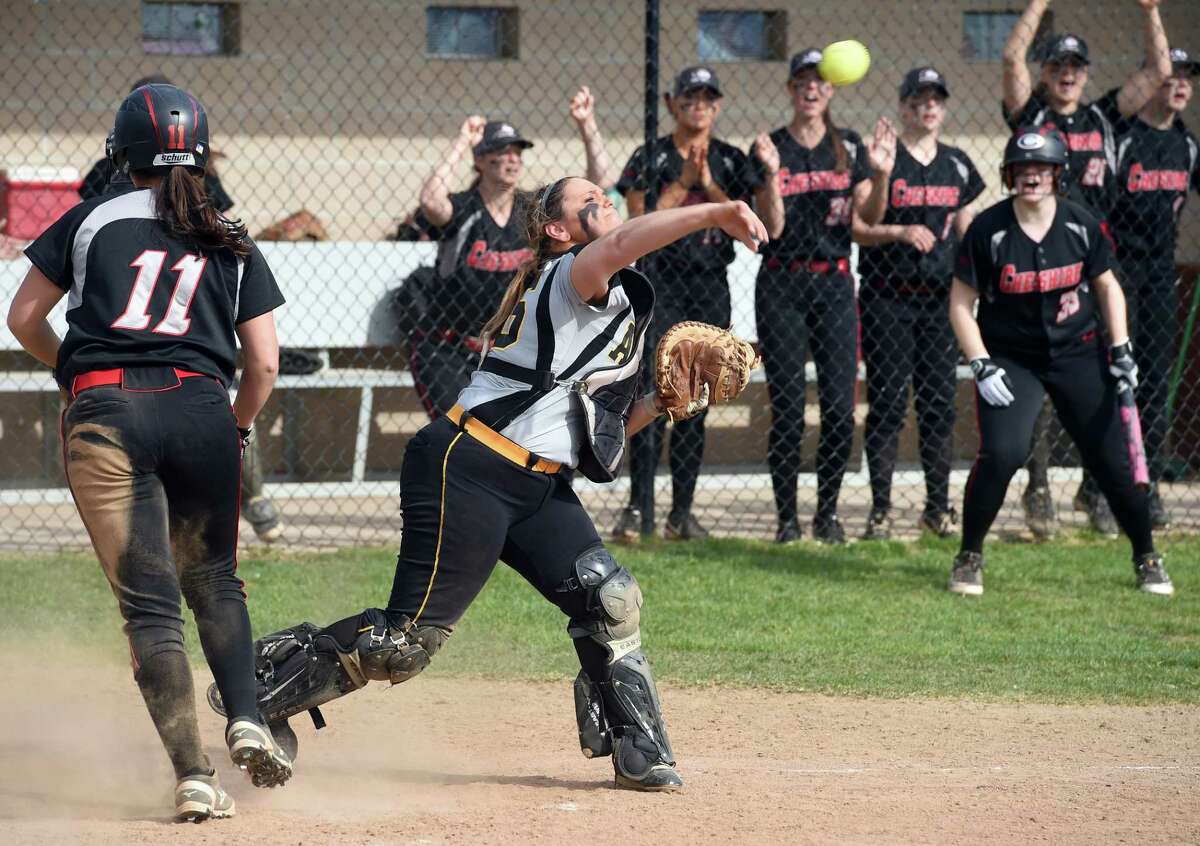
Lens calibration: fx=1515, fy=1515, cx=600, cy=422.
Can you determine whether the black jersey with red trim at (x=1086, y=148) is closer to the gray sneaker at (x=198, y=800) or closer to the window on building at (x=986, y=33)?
the window on building at (x=986, y=33)

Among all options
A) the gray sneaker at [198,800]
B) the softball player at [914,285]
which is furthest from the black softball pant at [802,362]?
the gray sneaker at [198,800]

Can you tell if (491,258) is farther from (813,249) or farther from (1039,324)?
(1039,324)

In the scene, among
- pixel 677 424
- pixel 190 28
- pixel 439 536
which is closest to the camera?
pixel 439 536

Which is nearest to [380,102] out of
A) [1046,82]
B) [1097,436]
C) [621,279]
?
[1046,82]

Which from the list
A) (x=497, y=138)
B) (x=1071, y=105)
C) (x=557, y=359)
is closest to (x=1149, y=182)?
(x=1071, y=105)

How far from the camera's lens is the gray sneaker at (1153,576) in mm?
6977

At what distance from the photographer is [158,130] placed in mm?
3742

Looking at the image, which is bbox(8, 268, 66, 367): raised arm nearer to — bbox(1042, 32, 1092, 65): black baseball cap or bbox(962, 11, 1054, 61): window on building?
bbox(1042, 32, 1092, 65): black baseball cap

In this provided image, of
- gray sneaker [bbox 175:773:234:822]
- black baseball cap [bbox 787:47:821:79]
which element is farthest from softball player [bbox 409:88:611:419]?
gray sneaker [bbox 175:773:234:822]

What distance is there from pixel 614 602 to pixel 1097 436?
141 inches

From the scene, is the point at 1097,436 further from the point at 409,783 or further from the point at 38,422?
the point at 38,422

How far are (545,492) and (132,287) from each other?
3.90 feet

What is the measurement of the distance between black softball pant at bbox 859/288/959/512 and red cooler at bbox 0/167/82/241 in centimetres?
473

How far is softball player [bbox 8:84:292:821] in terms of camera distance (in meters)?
3.65
